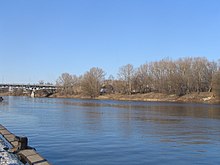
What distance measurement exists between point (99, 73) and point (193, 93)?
60.3m

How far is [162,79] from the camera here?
516 feet

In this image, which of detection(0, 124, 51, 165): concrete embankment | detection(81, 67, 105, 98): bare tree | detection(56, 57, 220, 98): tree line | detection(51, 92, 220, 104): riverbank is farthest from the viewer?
detection(81, 67, 105, 98): bare tree

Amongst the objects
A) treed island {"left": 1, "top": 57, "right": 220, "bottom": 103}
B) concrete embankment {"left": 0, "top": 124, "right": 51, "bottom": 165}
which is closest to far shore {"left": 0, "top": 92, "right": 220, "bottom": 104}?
treed island {"left": 1, "top": 57, "right": 220, "bottom": 103}

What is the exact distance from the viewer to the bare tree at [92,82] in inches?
6998

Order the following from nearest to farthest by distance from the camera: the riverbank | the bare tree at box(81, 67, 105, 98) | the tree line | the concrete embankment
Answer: the concrete embankment → the riverbank → the tree line → the bare tree at box(81, 67, 105, 98)

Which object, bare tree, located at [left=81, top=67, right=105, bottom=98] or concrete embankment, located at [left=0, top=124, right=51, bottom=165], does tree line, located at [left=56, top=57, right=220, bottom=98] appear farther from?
concrete embankment, located at [left=0, top=124, right=51, bottom=165]

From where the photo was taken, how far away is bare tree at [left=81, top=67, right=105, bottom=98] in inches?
6998

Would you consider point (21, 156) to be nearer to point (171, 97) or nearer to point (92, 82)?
point (171, 97)

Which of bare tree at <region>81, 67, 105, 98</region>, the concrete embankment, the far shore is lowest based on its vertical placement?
the concrete embankment

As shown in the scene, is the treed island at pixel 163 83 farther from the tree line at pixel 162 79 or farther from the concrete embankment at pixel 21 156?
the concrete embankment at pixel 21 156

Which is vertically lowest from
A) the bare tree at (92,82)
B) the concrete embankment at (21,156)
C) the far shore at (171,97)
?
the concrete embankment at (21,156)

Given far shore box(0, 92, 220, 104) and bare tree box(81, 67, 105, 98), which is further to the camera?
bare tree box(81, 67, 105, 98)

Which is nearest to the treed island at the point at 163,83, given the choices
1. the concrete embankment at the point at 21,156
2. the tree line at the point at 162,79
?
the tree line at the point at 162,79

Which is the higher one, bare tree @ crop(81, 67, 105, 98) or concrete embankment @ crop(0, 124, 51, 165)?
bare tree @ crop(81, 67, 105, 98)
